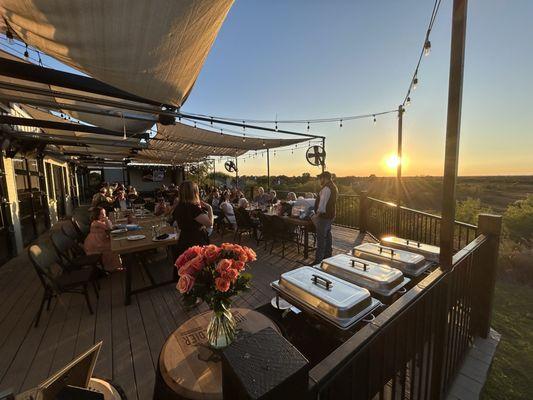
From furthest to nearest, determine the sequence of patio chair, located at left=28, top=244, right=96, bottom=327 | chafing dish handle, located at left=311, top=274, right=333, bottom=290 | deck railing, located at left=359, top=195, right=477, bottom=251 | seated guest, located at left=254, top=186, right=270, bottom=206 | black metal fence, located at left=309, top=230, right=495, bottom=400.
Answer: seated guest, located at left=254, top=186, right=270, bottom=206
deck railing, located at left=359, top=195, right=477, bottom=251
patio chair, located at left=28, top=244, right=96, bottom=327
chafing dish handle, located at left=311, top=274, right=333, bottom=290
black metal fence, located at left=309, top=230, right=495, bottom=400

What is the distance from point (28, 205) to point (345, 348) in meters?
8.22

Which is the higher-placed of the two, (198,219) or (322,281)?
(198,219)

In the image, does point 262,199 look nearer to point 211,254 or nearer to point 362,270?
point 362,270

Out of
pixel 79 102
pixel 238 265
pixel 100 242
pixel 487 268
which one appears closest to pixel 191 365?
pixel 238 265

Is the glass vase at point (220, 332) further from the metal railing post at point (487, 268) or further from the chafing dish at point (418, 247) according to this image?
the metal railing post at point (487, 268)

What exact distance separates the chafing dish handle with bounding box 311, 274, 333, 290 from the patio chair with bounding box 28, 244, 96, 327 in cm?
279

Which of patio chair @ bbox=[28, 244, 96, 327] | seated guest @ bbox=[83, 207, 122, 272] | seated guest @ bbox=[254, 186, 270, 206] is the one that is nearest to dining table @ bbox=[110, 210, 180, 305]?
seated guest @ bbox=[83, 207, 122, 272]

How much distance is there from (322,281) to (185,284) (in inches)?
40.2

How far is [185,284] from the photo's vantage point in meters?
1.09

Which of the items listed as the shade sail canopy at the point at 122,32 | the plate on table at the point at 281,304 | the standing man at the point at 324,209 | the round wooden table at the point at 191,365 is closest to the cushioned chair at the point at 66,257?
the shade sail canopy at the point at 122,32

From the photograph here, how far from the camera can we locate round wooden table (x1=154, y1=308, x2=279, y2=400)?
103 cm

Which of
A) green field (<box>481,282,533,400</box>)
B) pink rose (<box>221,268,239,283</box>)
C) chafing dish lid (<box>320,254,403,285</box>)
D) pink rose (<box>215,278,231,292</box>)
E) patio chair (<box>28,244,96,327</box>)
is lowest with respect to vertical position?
green field (<box>481,282,533,400</box>)

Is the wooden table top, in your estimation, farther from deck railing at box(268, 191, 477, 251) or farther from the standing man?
deck railing at box(268, 191, 477, 251)

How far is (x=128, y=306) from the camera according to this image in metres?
2.91
